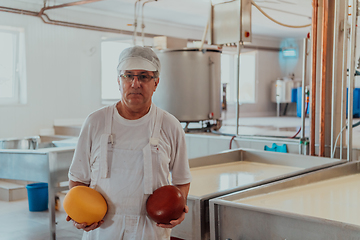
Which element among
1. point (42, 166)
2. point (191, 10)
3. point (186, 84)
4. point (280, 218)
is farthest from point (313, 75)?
point (191, 10)

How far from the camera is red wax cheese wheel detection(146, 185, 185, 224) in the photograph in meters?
1.40

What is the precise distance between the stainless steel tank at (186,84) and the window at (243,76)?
17.5 ft

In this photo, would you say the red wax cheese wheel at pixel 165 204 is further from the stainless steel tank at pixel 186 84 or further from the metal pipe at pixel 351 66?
the stainless steel tank at pixel 186 84

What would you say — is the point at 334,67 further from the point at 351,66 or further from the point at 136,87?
the point at 136,87

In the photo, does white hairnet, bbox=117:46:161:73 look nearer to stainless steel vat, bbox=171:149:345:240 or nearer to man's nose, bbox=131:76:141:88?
man's nose, bbox=131:76:141:88

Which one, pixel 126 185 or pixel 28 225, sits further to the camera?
pixel 28 225

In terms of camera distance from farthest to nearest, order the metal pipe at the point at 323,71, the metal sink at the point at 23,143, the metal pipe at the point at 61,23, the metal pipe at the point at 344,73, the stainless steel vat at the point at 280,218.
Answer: the metal pipe at the point at 61,23 < the metal sink at the point at 23,143 < the metal pipe at the point at 323,71 < the metal pipe at the point at 344,73 < the stainless steel vat at the point at 280,218

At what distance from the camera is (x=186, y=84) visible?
5695mm

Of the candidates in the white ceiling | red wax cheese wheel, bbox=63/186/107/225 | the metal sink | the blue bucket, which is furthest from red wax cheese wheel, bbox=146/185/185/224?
the white ceiling

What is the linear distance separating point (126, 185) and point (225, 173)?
1.87m

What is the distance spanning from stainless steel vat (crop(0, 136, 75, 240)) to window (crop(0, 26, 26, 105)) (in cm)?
371

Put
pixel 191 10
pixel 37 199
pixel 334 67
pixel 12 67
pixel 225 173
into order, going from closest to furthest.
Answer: pixel 225 173 → pixel 334 67 → pixel 37 199 → pixel 12 67 → pixel 191 10

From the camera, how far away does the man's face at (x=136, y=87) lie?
56.0 inches

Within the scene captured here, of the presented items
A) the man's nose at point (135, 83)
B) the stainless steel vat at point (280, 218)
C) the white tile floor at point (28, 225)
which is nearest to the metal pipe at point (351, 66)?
the white tile floor at point (28, 225)
